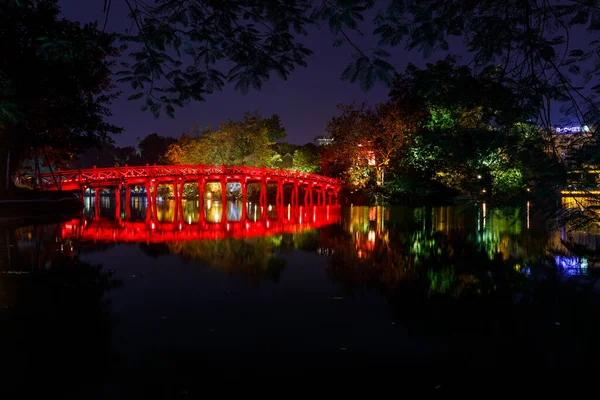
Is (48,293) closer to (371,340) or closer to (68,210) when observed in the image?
(371,340)

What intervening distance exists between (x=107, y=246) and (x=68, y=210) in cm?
1366

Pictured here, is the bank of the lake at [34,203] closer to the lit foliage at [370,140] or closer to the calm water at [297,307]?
the calm water at [297,307]

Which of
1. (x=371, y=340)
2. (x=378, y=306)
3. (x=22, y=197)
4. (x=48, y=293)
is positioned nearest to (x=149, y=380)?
(x=371, y=340)

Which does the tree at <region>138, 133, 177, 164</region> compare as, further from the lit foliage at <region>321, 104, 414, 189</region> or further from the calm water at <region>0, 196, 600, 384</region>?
the calm water at <region>0, 196, 600, 384</region>

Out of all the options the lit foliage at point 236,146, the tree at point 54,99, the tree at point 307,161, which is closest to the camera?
the tree at point 54,99

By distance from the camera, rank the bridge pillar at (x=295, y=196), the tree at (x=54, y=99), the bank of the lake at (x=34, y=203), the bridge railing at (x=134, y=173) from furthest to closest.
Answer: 1. the bridge pillar at (x=295, y=196)
2. the bridge railing at (x=134, y=173)
3. the bank of the lake at (x=34, y=203)
4. the tree at (x=54, y=99)

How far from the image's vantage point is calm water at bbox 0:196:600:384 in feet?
11.8

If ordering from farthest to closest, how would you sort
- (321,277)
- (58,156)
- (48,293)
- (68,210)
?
(58,156)
(68,210)
(321,277)
(48,293)

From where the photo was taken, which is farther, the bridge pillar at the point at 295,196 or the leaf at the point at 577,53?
the bridge pillar at the point at 295,196

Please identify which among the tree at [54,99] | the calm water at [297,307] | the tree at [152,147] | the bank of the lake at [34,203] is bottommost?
the calm water at [297,307]

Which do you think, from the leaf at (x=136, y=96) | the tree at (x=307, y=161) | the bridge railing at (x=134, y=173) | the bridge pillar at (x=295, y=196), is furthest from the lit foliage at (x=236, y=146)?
the leaf at (x=136, y=96)

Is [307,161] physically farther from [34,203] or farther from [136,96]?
[136,96]

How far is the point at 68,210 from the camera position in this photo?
73.2ft

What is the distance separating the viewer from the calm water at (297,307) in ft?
11.8
